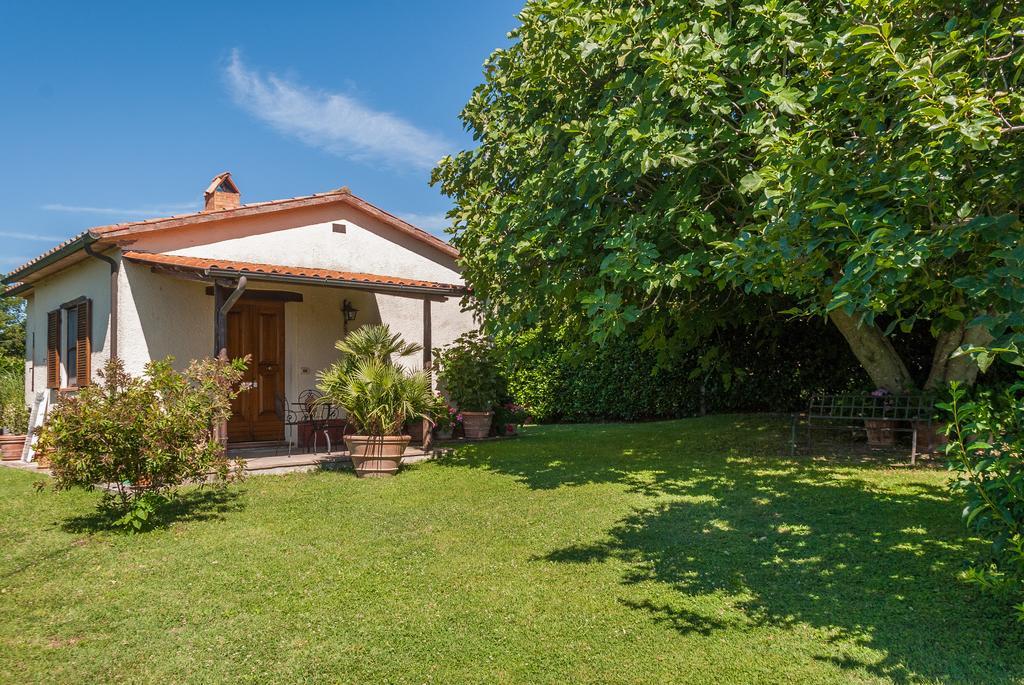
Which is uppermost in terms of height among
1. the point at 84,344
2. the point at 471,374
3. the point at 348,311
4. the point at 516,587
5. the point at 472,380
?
the point at 348,311

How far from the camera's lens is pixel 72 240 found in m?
10.2

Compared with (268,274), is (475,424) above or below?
below

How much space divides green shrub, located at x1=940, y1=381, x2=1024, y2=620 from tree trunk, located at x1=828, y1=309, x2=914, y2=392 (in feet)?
21.9

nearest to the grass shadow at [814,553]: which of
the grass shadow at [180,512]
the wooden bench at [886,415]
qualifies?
the wooden bench at [886,415]

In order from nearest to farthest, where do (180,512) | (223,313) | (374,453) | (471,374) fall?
(180,512) → (374,453) → (223,313) → (471,374)

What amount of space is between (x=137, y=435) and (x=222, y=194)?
23.3ft

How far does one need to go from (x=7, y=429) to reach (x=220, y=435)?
6615mm

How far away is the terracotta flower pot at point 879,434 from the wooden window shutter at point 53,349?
14701 millimetres

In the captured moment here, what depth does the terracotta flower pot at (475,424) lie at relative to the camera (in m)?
12.5

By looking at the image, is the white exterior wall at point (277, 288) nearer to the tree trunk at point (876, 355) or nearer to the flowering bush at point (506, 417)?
the flowering bush at point (506, 417)

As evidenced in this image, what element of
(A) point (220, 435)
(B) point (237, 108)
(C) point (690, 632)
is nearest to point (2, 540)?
(A) point (220, 435)

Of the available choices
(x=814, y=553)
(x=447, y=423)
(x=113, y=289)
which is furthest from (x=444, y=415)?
(x=814, y=553)

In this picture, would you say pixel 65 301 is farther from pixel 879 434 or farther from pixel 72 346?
pixel 879 434

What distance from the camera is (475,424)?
12.6 metres
